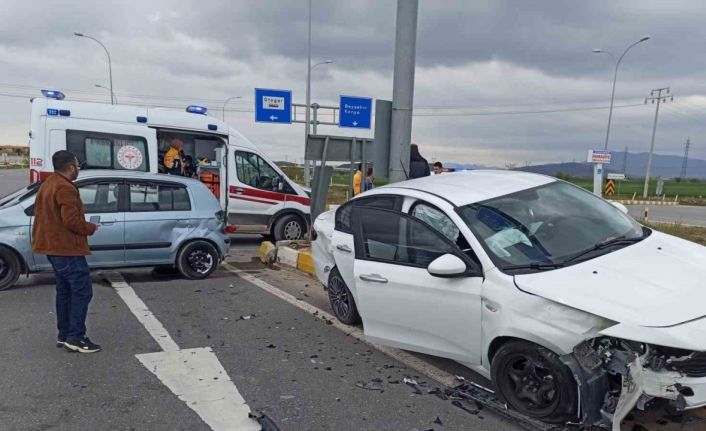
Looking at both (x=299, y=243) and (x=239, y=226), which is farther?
(x=239, y=226)

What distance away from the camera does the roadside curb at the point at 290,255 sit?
844cm

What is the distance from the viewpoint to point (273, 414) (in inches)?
139

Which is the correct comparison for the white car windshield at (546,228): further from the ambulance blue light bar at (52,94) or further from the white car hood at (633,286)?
the ambulance blue light bar at (52,94)

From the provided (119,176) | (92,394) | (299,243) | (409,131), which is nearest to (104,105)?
(119,176)

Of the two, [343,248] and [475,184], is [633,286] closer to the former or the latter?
[475,184]

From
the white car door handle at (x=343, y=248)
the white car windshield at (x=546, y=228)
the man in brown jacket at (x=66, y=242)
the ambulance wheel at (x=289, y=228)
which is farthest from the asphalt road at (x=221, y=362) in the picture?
the ambulance wheel at (x=289, y=228)

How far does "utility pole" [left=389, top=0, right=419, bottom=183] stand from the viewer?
7594 mm

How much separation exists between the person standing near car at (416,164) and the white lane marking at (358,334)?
3.18 metres

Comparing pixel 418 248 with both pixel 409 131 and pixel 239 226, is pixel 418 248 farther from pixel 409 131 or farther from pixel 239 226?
pixel 239 226

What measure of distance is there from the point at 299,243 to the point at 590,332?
739cm

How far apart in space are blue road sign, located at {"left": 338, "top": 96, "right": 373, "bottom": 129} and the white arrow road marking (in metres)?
16.6

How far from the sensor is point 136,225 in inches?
281

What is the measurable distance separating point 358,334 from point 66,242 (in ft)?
9.39

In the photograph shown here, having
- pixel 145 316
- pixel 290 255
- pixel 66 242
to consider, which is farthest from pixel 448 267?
pixel 290 255
